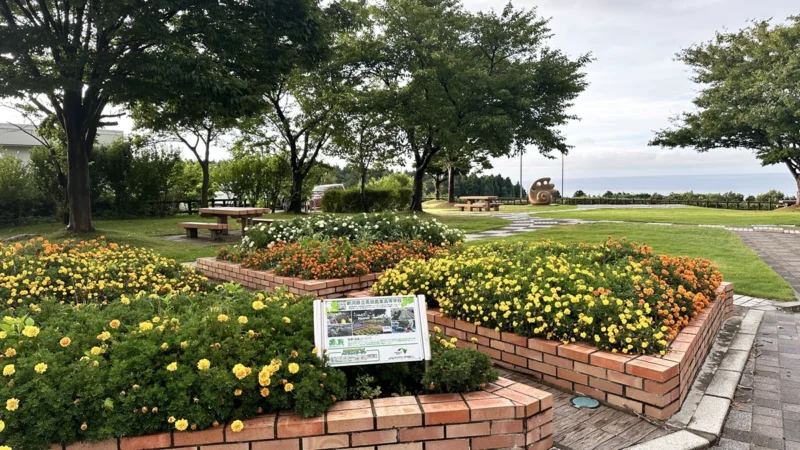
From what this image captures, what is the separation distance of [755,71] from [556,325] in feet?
90.1

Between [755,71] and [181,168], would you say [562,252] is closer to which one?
[181,168]

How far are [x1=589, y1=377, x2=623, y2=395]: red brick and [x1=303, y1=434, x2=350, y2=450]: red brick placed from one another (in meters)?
1.55

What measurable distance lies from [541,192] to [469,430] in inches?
1292

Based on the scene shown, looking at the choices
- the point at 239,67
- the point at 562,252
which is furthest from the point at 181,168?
the point at 562,252

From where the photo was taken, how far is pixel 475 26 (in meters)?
19.5

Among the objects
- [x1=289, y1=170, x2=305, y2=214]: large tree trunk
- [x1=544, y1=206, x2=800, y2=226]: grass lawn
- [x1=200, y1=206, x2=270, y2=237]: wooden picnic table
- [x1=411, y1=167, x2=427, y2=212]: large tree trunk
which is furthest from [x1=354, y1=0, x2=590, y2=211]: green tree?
[x1=200, y1=206, x2=270, y2=237]: wooden picnic table

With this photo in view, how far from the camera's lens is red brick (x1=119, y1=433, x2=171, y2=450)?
6.14 feet

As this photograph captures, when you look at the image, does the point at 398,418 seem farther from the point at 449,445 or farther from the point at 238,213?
the point at 238,213

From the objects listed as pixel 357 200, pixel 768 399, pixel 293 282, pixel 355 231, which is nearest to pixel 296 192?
pixel 357 200

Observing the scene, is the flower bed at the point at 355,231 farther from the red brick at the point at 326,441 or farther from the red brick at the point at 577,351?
the red brick at the point at 326,441

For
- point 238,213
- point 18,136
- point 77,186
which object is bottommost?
point 238,213

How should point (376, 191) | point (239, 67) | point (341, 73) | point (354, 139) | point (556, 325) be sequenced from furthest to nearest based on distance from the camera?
point (376, 191) < point (354, 139) < point (341, 73) < point (239, 67) < point (556, 325)

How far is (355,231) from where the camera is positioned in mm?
6613

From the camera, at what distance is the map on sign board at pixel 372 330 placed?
222cm
